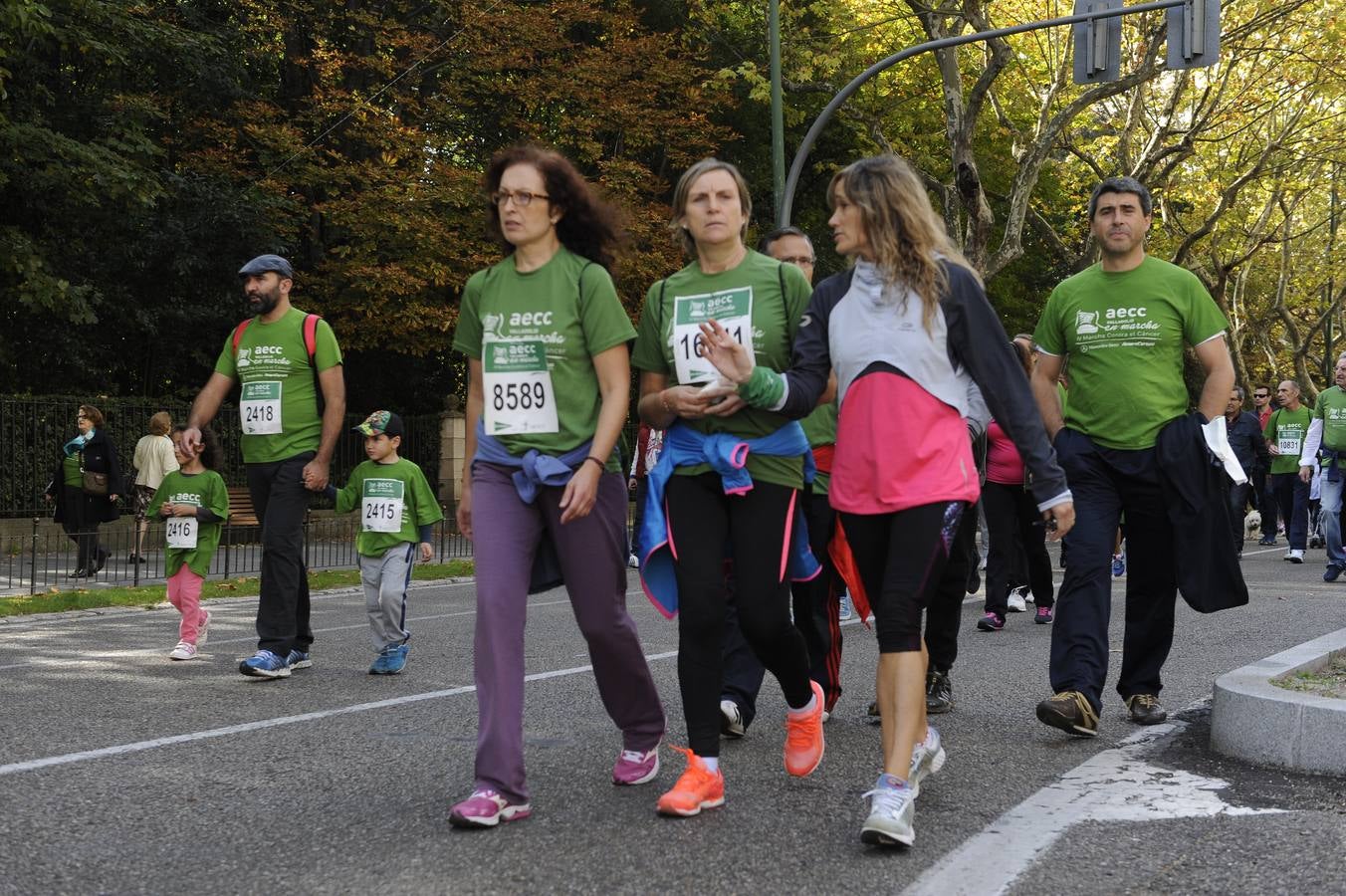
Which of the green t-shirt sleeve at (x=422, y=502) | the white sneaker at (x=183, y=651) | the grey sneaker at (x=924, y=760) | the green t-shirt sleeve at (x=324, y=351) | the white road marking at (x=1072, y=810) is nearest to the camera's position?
the white road marking at (x=1072, y=810)

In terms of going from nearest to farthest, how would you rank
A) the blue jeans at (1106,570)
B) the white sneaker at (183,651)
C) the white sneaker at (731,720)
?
1. the white sneaker at (731,720)
2. the blue jeans at (1106,570)
3. the white sneaker at (183,651)

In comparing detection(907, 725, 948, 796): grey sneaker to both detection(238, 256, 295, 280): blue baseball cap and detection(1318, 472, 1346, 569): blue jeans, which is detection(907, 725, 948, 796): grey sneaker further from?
detection(1318, 472, 1346, 569): blue jeans

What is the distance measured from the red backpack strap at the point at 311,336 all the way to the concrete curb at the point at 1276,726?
14.2 ft

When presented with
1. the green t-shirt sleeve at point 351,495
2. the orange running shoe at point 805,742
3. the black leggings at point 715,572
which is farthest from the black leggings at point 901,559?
the green t-shirt sleeve at point 351,495

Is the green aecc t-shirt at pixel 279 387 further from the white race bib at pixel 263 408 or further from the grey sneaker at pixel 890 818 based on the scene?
the grey sneaker at pixel 890 818

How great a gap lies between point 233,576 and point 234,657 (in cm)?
718

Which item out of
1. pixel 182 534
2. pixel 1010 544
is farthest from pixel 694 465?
pixel 1010 544

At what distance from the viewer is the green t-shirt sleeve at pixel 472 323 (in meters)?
4.79

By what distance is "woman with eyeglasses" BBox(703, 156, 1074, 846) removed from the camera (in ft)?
14.3

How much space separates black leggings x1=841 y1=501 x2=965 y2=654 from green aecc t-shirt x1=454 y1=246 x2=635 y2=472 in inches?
33.0

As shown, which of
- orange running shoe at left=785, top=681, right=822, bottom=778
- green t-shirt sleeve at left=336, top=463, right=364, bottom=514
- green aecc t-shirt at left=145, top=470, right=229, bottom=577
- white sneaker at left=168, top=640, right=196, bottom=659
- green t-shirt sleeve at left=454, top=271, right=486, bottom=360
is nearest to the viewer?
green t-shirt sleeve at left=454, top=271, right=486, bottom=360

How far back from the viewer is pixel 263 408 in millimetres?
7480

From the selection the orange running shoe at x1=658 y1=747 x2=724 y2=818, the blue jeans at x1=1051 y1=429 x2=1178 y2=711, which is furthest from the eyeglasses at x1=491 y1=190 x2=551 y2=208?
the blue jeans at x1=1051 y1=429 x2=1178 y2=711

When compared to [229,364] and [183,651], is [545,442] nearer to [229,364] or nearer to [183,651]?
[229,364]
